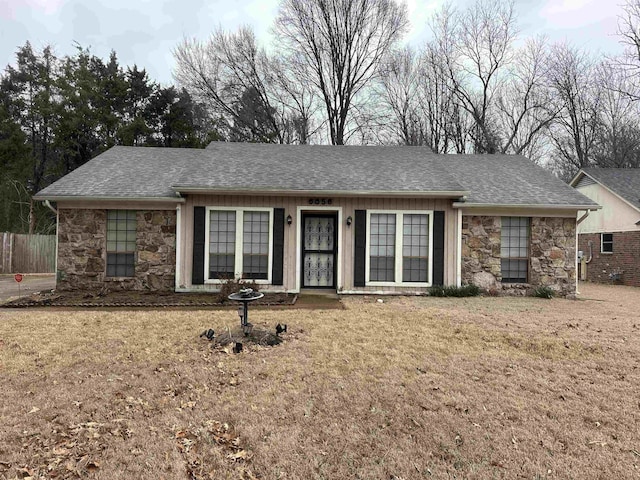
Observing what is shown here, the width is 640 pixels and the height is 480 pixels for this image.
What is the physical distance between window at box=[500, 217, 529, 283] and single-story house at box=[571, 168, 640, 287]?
24.6 ft

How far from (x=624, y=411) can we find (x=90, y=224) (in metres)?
10.7

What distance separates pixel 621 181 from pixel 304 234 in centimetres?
1422

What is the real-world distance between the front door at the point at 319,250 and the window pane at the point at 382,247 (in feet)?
3.42

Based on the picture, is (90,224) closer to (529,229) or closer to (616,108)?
(529,229)

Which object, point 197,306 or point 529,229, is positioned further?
point 529,229

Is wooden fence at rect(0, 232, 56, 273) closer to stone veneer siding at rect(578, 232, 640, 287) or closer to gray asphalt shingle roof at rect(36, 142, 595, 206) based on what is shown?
gray asphalt shingle roof at rect(36, 142, 595, 206)

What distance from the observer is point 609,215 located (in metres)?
14.8

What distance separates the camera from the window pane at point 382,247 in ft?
30.7

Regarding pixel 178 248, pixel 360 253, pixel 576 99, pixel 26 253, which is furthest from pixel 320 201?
pixel 576 99

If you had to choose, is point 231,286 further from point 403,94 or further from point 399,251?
point 403,94

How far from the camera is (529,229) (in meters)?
9.69

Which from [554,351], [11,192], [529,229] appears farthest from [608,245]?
[11,192]

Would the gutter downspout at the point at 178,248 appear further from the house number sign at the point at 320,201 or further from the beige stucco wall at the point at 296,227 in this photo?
the house number sign at the point at 320,201

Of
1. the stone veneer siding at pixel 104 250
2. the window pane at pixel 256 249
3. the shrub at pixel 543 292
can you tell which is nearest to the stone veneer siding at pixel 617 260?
the shrub at pixel 543 292
